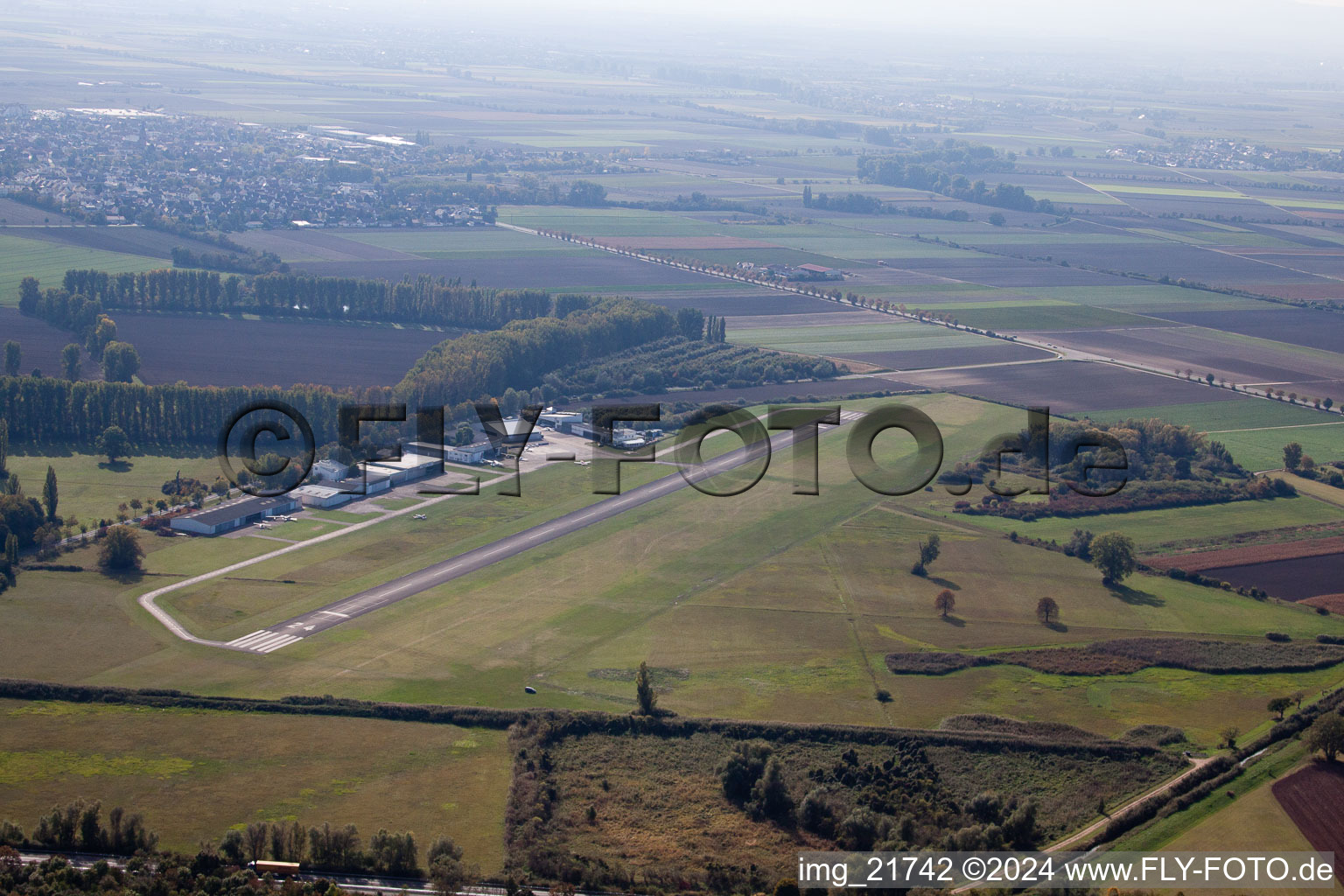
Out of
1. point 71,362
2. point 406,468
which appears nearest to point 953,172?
point 71,362

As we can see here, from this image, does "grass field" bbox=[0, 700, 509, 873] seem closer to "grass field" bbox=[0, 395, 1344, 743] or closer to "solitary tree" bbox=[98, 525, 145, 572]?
"grass field" bbox=[0, 395, 1344, 743]

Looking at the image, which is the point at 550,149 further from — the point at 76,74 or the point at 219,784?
the point at 219,784

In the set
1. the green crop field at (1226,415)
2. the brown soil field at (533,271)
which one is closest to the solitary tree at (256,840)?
the green crop field at (1226,415)

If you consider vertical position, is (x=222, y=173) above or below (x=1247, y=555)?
above

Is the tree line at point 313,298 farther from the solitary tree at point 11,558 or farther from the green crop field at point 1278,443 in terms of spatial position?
the green crop field at point 1278,443

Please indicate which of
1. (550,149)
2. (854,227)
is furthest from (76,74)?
(854,227)

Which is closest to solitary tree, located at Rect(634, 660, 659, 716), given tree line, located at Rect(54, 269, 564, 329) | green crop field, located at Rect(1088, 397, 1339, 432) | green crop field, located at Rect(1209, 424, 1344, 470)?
green crop field, located at Rect(1209, 424, 1344, 470)

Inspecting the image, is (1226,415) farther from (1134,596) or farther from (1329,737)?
(1329,737)
